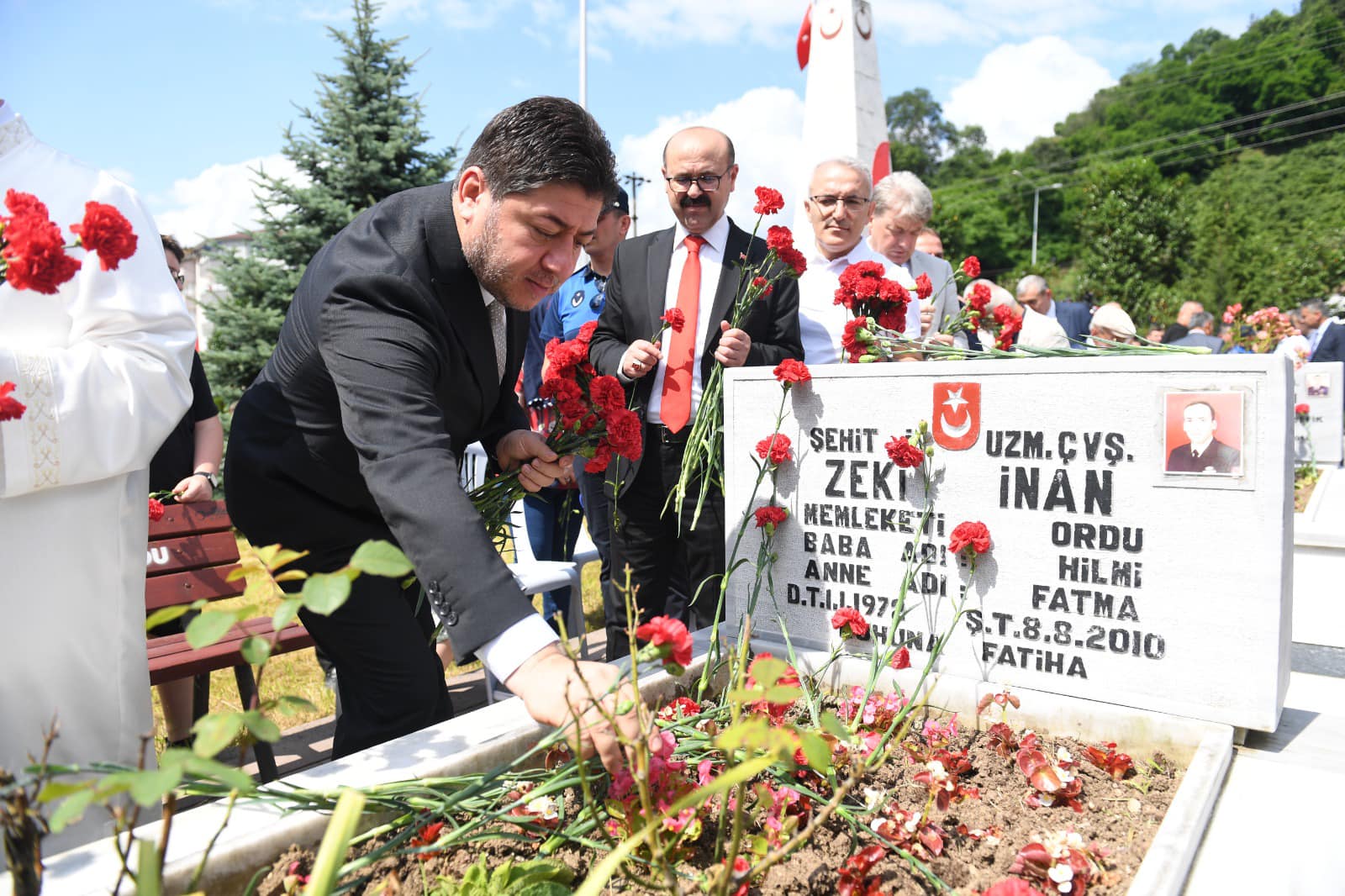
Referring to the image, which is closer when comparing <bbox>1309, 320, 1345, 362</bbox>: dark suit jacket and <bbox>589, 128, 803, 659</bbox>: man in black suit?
Answer: <bbox>589, 128, 803, 659</bbox>: man in black suit

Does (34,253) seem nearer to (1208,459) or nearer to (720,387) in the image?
(720,387)

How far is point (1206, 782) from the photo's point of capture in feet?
5.09

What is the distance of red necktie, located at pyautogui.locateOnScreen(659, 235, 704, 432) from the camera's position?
3012 millimetres

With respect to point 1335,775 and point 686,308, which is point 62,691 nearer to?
point 686,308

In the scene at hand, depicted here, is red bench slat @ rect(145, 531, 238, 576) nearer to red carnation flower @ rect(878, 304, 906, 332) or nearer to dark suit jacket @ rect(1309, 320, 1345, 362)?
red carnation flower @ rect(878, 304, 906, 332)

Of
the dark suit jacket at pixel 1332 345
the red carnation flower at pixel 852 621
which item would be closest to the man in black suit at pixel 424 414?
the red carnation flower at pixel 852 621

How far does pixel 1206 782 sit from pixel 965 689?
538 millimetres

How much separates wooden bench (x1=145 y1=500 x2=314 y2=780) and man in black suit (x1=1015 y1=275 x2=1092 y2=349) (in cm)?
519

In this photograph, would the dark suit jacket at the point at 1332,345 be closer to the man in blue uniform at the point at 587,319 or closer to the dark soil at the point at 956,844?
the man in blue uniform at the point at 587,319

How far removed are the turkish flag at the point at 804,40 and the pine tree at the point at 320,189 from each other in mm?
4411

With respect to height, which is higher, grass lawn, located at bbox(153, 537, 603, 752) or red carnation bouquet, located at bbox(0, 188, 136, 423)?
red carnation bouquet, located at bbox(0, 188, 136, 423)

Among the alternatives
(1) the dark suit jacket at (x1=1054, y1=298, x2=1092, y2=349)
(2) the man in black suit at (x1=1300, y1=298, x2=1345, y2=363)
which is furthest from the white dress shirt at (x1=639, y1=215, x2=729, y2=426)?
(2) the man in black suit at (x1=1300, y1=298, x2=1345, y2=363)

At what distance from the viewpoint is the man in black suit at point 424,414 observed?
1.43m

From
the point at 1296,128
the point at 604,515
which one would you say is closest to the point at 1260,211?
the point at 1296,128
